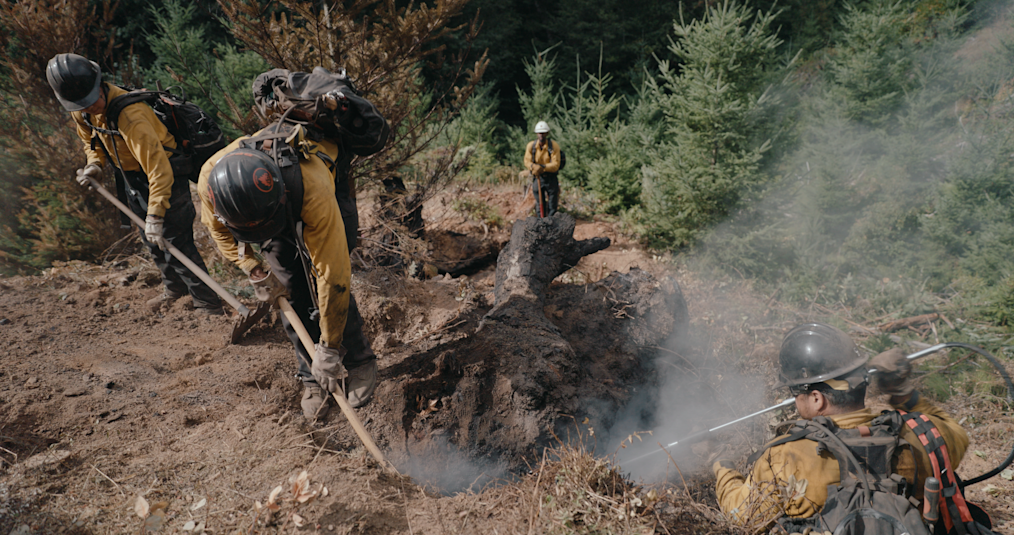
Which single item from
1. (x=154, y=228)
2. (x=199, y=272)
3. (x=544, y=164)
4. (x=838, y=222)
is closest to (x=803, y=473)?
(x=199, y=272)

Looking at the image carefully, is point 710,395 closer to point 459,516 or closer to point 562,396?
point 562,396

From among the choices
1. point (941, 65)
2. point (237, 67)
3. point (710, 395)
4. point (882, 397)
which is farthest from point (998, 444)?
point (237, 67)

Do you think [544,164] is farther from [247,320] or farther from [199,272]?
[199,272]

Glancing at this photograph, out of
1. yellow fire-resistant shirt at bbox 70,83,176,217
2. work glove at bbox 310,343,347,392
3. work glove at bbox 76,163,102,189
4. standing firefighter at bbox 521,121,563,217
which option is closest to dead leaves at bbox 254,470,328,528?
work glove at bbox 310,343,347,392

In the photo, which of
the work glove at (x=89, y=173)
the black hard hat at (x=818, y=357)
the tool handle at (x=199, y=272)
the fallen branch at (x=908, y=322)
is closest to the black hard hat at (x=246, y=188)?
the tool handle at (x=199, y=272)

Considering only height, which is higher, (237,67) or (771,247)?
(237,67)

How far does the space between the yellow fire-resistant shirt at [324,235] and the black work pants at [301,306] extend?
0.56 ft

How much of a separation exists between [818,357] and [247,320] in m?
4.03

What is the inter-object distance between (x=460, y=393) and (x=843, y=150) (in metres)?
8.77

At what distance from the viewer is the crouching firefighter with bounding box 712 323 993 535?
70.6 inches

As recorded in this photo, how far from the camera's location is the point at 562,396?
123 inches

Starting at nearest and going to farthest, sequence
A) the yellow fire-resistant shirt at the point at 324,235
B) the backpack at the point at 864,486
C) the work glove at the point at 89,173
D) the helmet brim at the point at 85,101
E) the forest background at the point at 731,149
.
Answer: the backpack at the point at 864,486, the yellow fire-resistant shirt at the point at 324,235, the helmet brim at the point at 85,101, the work glove at the point at 89,173, the forest background at the point at 731,149

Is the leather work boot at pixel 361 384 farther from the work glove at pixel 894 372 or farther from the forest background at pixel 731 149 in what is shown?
the work glove at pixel 894 372

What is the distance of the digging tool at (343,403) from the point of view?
→ 2527mm
